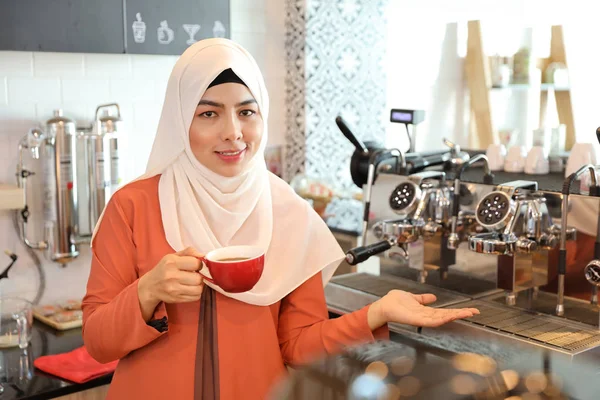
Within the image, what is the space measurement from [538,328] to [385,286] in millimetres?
519

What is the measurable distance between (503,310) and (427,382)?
3.81 feet

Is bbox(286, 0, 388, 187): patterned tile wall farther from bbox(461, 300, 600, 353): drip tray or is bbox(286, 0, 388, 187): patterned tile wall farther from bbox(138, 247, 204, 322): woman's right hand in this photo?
bbox(138, 247, 204, 322): woman's right hand

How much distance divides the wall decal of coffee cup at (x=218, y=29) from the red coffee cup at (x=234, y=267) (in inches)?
64.0

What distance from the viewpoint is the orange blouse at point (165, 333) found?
1.52m

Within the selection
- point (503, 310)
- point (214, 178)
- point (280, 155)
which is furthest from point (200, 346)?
point (280, 155)

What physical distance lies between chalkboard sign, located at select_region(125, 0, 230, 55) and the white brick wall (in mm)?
170

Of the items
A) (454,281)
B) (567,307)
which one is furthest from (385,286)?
(567,307)

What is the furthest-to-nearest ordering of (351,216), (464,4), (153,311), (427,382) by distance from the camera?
(464,4)
(351,216)
(153,311)
(427,382)

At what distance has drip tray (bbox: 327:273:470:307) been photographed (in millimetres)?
1968

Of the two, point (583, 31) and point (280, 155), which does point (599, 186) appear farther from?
point (583, 31)

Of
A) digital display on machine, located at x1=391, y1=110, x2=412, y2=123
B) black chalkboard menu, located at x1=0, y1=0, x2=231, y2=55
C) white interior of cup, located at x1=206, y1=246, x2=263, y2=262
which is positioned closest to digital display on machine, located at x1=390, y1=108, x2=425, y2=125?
digital display on machine, located at x1=391, y1=110, x2=412, y2=123

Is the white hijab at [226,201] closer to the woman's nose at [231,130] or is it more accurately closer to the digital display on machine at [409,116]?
the woman's nose at [231,130]

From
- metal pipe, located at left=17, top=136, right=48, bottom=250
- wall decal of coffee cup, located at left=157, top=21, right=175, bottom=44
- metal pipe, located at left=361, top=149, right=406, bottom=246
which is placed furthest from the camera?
wall decal of coffee cup, located at left=157, top=21, right=175, bottom=44

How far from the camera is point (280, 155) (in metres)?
3.39
